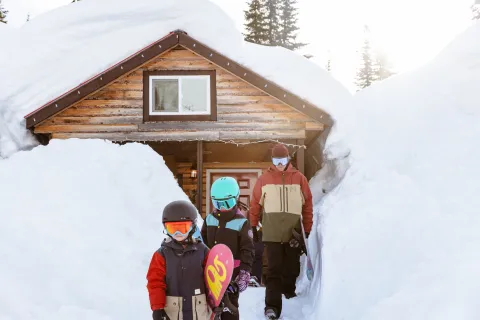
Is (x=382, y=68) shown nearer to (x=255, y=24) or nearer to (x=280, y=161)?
(x=255, y=24)

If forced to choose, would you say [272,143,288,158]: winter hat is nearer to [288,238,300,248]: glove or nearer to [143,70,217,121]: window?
[288,238,300,248]: glove

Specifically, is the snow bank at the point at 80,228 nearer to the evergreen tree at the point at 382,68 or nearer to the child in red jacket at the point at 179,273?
the child in red jacket at the point at 179,273

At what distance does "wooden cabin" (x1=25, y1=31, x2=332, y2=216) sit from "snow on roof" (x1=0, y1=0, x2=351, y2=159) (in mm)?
1442

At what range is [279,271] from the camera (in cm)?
Answer: 563

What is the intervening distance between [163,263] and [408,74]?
9940 mm

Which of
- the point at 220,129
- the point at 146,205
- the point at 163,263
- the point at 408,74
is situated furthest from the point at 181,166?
the point at 163,263

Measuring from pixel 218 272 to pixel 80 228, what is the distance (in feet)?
11.2

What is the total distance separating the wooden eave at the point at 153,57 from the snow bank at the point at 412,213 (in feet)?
5.05

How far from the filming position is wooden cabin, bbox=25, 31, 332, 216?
10.6 metres

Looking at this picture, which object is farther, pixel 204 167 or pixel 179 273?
pixel 204 167

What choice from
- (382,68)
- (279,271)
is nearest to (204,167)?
(279,271)

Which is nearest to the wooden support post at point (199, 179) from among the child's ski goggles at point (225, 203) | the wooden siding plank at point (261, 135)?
the wooden siding plank at point (261, 135)

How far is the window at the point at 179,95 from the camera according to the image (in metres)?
10.9

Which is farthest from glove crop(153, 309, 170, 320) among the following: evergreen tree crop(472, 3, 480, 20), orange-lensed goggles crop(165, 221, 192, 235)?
evergreen tree crop(472, 3, 480, 20)
